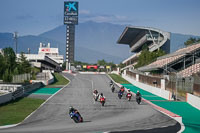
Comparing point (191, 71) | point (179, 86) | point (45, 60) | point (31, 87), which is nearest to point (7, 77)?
point (31, 87)

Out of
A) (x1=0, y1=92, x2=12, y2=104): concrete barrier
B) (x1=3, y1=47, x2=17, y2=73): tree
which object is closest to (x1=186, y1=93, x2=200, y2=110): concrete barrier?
(x1=0, y1=92, x2=12, y2=104): concrete barrier

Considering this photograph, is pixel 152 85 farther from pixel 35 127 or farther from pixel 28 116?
pixel 35 127

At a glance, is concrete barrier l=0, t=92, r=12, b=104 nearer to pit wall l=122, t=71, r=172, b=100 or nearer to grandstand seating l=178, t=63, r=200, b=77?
pit wall l=122, t=71, r=172, b=100

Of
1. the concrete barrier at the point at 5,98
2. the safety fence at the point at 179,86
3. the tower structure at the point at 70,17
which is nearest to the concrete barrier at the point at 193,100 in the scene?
the safety fence at the point at 179,86

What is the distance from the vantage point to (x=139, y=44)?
12469cm

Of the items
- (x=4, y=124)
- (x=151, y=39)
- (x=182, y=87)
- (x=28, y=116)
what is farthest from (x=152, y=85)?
(x=151, y=39)

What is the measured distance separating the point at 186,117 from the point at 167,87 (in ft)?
59.3

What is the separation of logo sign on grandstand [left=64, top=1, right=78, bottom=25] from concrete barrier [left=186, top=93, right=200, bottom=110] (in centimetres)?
14339

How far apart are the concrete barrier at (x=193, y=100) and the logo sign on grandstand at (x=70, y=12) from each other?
143389 mm

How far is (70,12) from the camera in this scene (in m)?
173

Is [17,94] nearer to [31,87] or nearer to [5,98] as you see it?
[5,98]

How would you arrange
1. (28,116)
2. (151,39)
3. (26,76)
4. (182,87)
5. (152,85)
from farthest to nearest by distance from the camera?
(151,39) → (26,76) → (152,85) → (182,87) → (28,116)

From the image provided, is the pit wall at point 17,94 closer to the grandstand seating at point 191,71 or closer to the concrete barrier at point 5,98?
the concrete barrier at point 5,98

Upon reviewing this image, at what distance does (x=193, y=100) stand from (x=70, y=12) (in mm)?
146946
